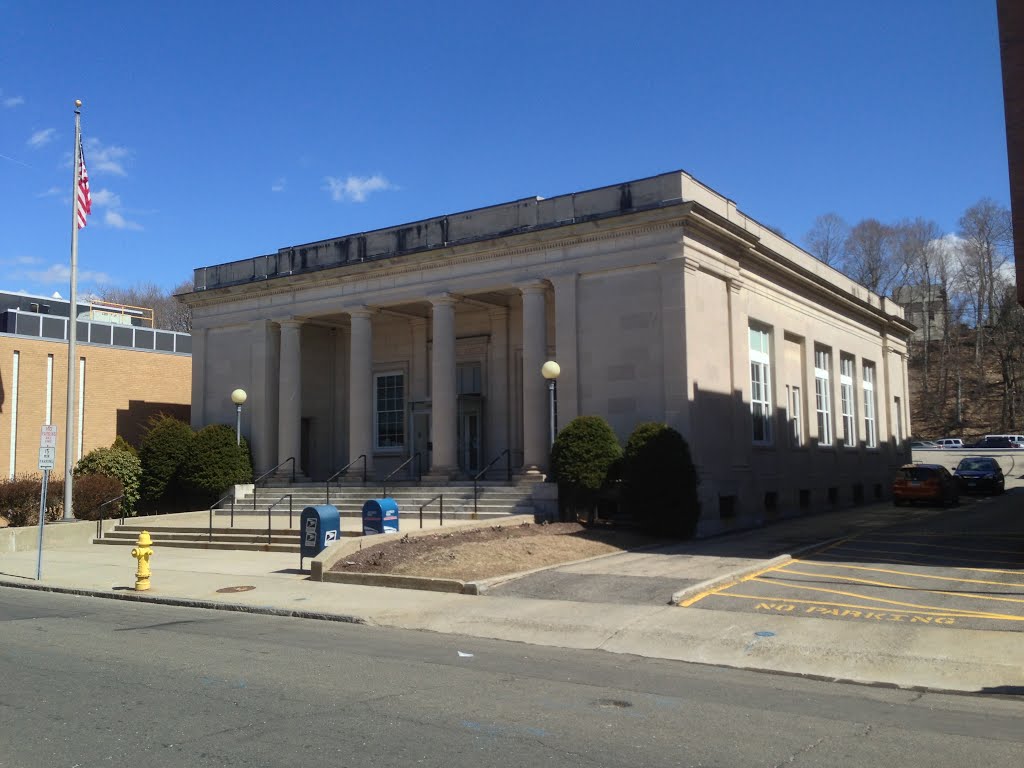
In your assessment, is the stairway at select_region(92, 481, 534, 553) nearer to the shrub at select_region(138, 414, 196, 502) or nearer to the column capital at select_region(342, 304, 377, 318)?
the shrub at select_region(138, 414, 196, 502)

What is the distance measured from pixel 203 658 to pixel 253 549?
12.5 m

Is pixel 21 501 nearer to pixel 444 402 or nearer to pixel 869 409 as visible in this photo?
pixel 444 402

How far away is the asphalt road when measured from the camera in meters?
6.12

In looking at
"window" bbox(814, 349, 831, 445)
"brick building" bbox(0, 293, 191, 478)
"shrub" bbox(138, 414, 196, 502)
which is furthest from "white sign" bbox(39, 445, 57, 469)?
"window" bbox(814, 349, 831, 445)

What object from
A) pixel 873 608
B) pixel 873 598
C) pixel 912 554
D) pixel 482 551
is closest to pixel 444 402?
pixel 482 551

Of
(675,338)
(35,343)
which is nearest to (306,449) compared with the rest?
(35,343)

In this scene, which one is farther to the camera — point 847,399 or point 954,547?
point 847,399

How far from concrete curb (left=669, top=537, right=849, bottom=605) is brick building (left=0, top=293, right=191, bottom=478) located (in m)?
26.8

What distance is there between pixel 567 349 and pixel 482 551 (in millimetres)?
9219

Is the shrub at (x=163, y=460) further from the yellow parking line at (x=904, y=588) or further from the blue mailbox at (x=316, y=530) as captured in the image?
the yellow parking line at (x=904, y=588)

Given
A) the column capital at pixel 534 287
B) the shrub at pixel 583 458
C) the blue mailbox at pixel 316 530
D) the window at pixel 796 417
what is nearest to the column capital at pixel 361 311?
the column capital at pixel 534 287

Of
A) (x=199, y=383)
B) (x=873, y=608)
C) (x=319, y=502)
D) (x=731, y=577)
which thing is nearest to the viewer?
(x=873, y=608)

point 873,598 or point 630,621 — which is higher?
point 873,598

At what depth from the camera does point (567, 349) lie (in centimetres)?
2534
